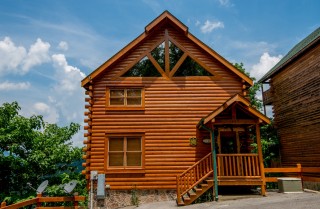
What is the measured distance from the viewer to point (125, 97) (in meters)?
14.7

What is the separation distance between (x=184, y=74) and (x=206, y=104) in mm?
2111

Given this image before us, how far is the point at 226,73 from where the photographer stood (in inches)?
592

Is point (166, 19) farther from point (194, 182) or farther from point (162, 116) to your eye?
point (194, 182)

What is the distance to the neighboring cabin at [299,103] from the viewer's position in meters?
19.0

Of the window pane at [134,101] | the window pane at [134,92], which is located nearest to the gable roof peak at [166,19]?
the window pane at [134,92]

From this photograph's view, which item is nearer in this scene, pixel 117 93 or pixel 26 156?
pixel 117 93

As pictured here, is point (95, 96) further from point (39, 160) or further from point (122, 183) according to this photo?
point (39, 160)

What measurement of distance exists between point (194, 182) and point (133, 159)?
11.0 feet

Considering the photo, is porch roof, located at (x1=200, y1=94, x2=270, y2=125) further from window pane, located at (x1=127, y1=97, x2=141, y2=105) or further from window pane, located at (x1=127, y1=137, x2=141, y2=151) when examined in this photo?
window pane, located at (x1=127, y1=97, x2=141, y2=105)

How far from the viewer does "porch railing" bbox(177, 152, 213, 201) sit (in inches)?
472

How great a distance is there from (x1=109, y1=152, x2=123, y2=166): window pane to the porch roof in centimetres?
478

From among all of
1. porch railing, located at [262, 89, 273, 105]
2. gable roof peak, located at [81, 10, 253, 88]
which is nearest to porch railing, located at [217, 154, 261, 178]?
gable roof peak, located at [81, 10, 253, 88]

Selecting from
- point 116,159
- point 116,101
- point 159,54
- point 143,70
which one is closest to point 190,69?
point 159,54

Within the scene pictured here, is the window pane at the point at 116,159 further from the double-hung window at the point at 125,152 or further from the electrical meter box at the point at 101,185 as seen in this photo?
the electrical meter box at the point at 101,185
